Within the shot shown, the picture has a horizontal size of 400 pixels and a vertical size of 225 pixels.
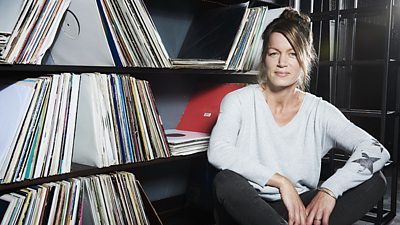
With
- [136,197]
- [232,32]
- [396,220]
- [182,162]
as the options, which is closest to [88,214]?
[136,197]

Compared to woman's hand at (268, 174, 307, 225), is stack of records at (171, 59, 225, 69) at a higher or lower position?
higher

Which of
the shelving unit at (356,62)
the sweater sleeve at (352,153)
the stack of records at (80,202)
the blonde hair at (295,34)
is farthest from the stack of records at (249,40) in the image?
the stack of records at (80,202)

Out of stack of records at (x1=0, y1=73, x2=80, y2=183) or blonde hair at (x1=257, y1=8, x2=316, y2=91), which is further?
blonde hair at (x1=257, y1=8, x2=316, y2=91)

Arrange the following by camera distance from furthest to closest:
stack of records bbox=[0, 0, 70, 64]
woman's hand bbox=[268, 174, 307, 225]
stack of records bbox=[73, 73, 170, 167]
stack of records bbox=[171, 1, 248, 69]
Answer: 1. stack of records bbox=[171, 1, 248, 69]
2. stack of records bbox=[73, 73, 170, 167]
3. woman's hand bbox=[268, 174, 307, 225]
4. stack of records bbox=[0, 0, 70, 64]

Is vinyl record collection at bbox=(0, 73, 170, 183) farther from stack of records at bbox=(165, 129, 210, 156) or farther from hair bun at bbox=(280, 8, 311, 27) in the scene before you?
hair bun at bbox=(280, 8, 311, 27)

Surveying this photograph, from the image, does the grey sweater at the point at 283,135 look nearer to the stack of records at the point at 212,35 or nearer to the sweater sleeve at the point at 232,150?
the sweater sleeve at the point at 232,150

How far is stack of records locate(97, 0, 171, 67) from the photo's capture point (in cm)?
151

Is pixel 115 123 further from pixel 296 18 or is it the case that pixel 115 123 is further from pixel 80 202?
pixel 296 18

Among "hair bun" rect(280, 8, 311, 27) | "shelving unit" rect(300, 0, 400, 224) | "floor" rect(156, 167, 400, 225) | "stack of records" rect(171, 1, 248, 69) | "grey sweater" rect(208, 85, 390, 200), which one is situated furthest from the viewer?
"shelving unit" rect(300, 0, 400, 224)

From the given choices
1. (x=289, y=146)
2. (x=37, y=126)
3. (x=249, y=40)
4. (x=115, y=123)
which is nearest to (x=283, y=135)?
(x=289, y=146)

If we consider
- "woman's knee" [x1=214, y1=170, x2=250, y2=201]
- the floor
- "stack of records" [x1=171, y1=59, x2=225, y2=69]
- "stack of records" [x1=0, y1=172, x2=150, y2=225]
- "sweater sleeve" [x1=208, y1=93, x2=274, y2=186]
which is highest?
"stack of records" [x1=171, y1=59, x2=225, y2=69]

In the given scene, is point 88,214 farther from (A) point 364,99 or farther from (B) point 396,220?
(A) point 364,99

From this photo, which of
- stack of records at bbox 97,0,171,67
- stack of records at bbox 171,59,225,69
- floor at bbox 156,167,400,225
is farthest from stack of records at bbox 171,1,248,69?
floor at bbox 156,167,400,225

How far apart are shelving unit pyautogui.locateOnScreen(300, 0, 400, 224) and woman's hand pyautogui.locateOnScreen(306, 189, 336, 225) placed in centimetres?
92
